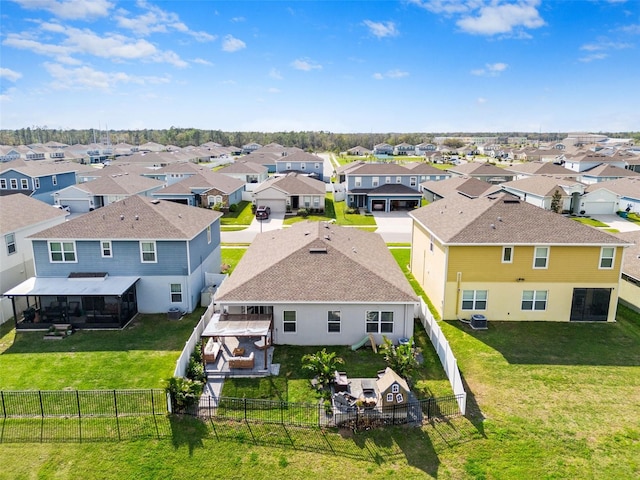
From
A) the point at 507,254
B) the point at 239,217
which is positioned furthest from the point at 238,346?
the point at 239,217

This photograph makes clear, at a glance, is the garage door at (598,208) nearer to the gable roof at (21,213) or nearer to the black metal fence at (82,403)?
the black metal fence at (82,403)

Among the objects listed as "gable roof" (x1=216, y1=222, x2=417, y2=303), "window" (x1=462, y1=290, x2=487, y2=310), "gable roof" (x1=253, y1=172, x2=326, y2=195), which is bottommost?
"window" (x1=462, y1=290, x2=487, y2=310)

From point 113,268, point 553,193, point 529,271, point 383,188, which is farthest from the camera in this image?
point 383,188

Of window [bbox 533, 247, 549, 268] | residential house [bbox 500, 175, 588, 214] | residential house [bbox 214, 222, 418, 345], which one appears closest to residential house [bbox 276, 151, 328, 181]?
residential house [bbox 500, 175, 588, 214]

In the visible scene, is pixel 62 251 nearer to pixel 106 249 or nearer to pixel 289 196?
pixel 106 249

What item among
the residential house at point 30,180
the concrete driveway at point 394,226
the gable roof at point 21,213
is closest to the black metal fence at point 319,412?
the gable roof at point 21,213

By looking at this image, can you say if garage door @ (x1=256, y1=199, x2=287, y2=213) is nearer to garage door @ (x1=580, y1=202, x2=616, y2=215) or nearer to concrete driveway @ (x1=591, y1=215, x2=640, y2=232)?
concrete driveway @ (x1=591, y1=215, x2=640, y2=232)

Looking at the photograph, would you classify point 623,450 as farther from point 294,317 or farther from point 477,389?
point 294,317
